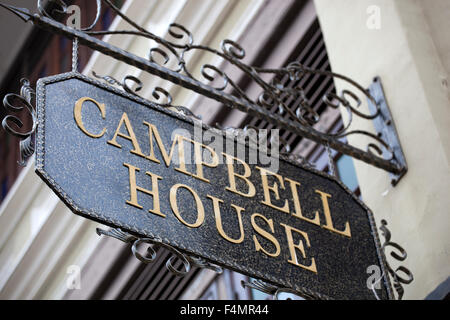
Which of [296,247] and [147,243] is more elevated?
[296,247]

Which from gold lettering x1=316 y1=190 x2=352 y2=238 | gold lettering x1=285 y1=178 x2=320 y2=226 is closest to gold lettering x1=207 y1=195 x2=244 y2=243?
gold lettering x1=285 y1=178 x2=320 y2=226

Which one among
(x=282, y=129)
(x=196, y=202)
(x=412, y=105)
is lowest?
(x=282, y=129)

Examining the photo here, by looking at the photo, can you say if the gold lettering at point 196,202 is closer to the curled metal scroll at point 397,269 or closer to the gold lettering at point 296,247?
the gold lettering at point 296,247

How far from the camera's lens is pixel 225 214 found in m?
3.57

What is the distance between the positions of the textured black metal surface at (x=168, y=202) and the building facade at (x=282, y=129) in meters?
0.26

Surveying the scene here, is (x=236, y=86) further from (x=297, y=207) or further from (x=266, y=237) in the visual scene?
(x=266, y=237)

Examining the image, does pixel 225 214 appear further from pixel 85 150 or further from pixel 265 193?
pixel 85 150

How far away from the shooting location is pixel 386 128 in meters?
4.65

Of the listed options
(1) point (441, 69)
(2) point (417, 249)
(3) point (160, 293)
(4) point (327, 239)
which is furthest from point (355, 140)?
(3) point (160, 293)

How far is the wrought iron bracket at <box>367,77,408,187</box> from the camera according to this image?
446 centimetres

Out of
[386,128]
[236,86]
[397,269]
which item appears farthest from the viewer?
[386,128]

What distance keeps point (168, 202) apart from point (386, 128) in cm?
154

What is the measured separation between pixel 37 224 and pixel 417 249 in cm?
442

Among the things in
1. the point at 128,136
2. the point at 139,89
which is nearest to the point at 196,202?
the point at 128,136
